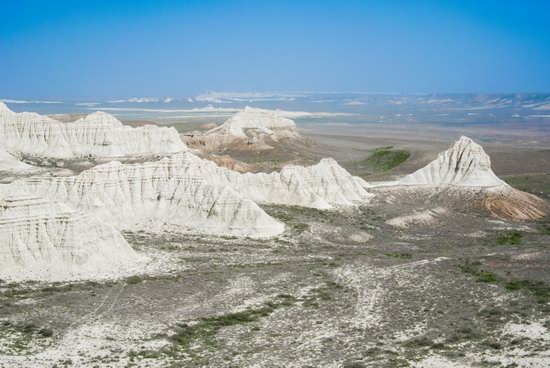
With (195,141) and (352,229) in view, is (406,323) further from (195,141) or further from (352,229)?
(195,141)

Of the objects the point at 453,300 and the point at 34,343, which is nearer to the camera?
the point at 34,343

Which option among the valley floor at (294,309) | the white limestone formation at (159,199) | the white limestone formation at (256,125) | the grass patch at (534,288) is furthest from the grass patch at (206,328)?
the white limestone formation at (256,125)

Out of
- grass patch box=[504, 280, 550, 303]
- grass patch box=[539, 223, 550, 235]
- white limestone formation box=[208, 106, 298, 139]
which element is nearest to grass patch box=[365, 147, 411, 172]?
white limestone formation box=[208, 106, 298, 139]

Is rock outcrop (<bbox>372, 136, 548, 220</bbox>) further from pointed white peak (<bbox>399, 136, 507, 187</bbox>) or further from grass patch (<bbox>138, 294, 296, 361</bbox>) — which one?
grass patch (<bbox>138, 294, 296, 361</bbox>)

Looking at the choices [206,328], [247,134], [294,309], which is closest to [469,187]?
[294,309]

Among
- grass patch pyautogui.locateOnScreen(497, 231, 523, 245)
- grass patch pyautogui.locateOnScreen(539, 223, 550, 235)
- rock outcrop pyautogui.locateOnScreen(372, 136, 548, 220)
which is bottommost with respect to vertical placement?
grass patch pyautogui.locateOnScreen(539, 223, 550, 235)

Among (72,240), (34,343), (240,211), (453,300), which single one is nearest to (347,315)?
(453,300)
